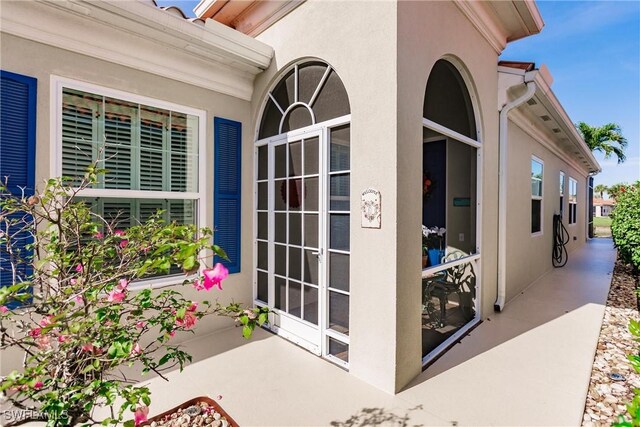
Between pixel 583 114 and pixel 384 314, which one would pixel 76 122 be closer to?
pixel 384 314

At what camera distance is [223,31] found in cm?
395

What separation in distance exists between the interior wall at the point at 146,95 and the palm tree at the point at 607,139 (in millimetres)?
20342

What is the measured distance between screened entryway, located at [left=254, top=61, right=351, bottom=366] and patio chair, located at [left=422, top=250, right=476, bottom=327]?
1393mm

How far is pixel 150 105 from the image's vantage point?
386 centimetres

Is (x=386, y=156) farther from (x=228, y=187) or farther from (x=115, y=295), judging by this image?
(x=228, y=187)

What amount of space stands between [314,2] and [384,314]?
3.86 m

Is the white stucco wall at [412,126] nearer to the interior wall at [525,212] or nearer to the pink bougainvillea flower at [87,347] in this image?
the pink bougainvillea flower at [87,347]

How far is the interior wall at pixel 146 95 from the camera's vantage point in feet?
10.1

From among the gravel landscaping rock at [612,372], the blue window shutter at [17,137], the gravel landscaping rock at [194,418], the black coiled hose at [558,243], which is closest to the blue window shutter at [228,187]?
the blue window shutter at [17,137]

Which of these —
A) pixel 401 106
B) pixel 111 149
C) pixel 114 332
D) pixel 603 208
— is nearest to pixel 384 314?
pixel 401 106

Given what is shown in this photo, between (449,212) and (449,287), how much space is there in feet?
5.50

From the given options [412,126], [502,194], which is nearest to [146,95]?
[412,126]

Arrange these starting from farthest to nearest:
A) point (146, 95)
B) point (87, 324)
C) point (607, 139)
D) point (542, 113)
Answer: point (607, 139), point (542, 113), point (146, 95), point (87, 324)

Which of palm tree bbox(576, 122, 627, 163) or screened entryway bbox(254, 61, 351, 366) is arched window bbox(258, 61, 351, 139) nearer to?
screened entryway bbox(254, 61, 351, 366)
